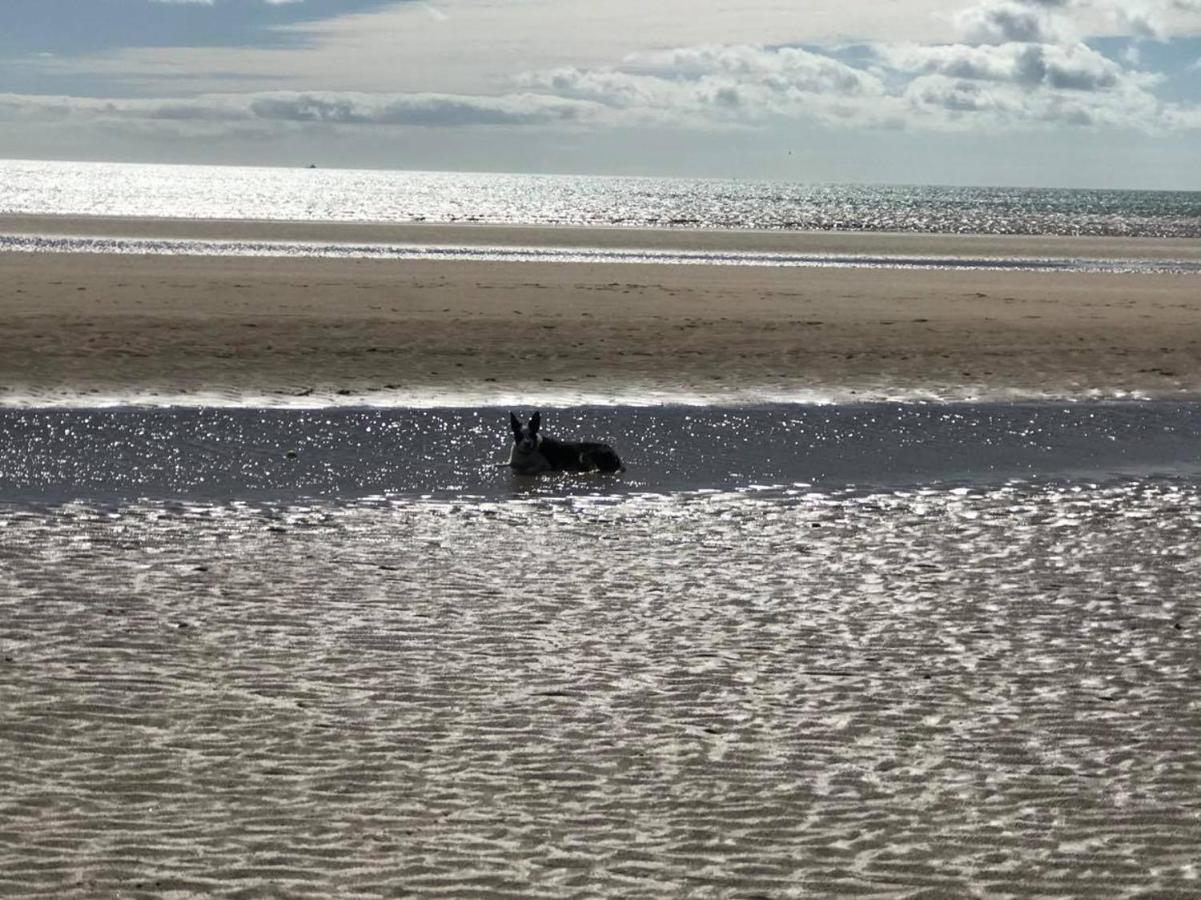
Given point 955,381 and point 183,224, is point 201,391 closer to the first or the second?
point 955,381

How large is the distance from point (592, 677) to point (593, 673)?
71 millimetres

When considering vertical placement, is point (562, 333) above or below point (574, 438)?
above

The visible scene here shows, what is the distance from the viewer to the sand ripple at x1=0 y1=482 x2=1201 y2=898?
578 cm

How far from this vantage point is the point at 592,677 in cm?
802

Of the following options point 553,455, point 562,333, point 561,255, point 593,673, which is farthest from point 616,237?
point 593,673

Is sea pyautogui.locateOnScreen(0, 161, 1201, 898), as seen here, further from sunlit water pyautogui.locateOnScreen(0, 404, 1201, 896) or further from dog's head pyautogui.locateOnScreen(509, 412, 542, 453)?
dog's head pyautogui.locateOnScreen(509, 412, 542, 453)

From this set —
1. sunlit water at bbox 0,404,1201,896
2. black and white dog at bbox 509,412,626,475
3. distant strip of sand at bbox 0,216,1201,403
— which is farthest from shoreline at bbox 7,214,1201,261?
sunlit water at bbox 0,404,1201,896

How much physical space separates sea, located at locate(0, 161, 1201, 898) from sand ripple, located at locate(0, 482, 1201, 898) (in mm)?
25

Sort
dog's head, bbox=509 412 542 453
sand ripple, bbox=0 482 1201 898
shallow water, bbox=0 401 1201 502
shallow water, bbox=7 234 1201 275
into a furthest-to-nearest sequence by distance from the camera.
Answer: shallow water, bbox=7 234 1201 275 < dog's head, bbox=509 412 542 453 < shallow water, bbox=0 401 1201 502 < sand ripple, bbox=0 482 1201 898

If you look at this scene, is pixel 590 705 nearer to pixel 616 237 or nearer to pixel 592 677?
pixel 592 677

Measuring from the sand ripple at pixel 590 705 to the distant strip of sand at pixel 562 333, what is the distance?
810cm

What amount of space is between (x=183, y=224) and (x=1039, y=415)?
2546 inches

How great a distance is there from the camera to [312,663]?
8133 mm

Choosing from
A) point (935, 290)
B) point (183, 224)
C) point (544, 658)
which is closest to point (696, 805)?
point (544, 658)
